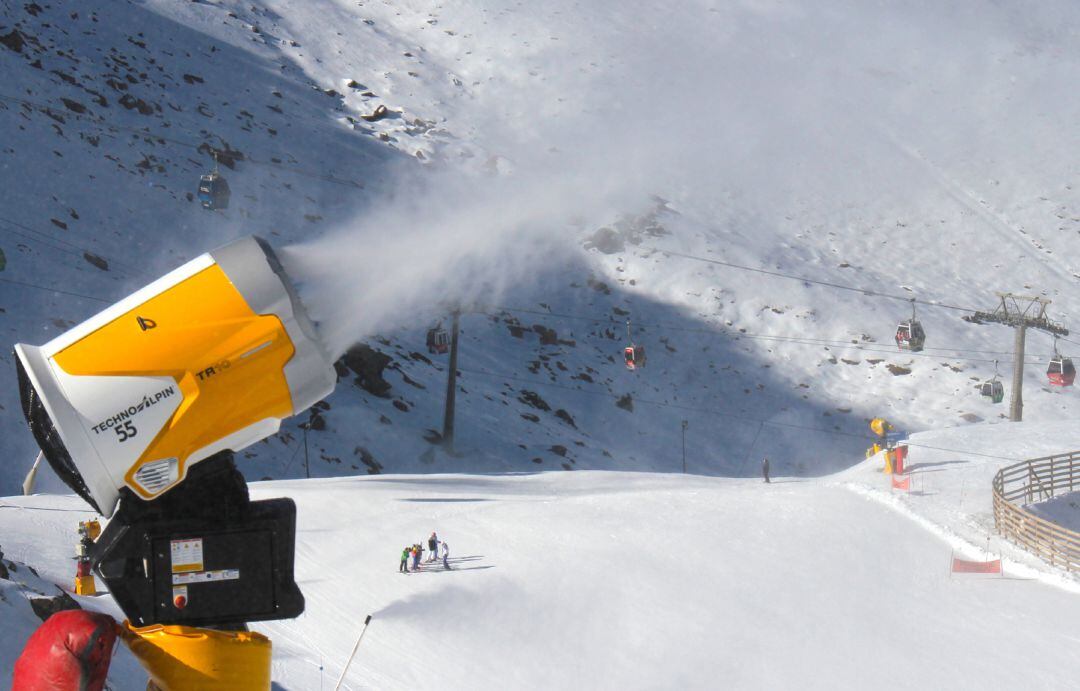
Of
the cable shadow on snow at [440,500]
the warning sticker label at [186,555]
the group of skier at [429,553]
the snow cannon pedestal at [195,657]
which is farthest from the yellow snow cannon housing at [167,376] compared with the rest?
the cable shadow on snow at [440,500]

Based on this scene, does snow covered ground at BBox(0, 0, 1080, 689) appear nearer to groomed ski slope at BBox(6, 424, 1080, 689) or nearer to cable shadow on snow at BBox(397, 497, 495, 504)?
groomed ski slope at BBox(6, 424, 1080, 689)

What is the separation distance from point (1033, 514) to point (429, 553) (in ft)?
53.8

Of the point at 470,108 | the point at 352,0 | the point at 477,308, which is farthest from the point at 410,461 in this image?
the point at 352,0

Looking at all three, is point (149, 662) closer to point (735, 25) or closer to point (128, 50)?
point (128, 50)

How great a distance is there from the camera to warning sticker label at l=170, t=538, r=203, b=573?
12.6 ft

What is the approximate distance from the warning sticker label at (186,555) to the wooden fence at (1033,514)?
24.6 m

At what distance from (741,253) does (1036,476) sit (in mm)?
51386

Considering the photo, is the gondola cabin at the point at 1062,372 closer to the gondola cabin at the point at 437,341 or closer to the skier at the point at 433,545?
the gondola cabin at the point at 437,341

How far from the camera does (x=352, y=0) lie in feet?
363

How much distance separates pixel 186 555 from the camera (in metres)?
3.87

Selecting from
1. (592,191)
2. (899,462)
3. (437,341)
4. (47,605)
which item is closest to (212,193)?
(437,341)

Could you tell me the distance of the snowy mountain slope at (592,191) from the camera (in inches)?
2242

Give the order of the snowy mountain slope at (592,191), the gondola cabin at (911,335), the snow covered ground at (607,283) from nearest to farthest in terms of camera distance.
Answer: the snow covered ground at (607,283) → the gondola cabin at (911,335) → the snowy mountain slope at (592,191)

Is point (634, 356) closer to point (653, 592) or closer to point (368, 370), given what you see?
point (368, 370)
